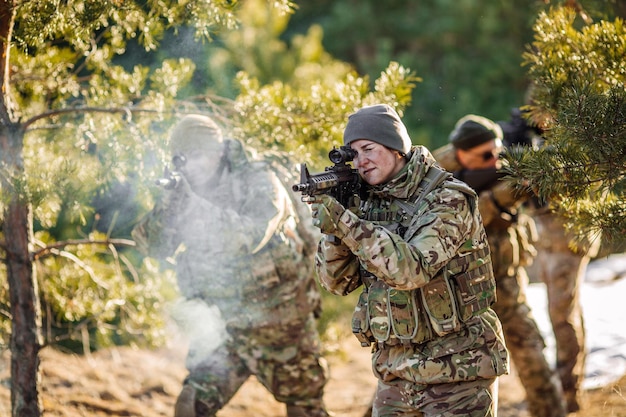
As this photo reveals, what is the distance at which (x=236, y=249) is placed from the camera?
4.44 m

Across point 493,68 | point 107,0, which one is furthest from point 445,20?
point 107,0

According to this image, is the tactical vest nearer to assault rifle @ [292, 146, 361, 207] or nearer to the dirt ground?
assault rifle @ [292, 146, 361, 207]

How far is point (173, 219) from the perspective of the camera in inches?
179

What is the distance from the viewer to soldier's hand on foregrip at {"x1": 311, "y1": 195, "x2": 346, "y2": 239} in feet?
9.71

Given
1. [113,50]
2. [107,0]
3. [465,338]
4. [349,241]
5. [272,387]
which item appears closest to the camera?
[349,241]

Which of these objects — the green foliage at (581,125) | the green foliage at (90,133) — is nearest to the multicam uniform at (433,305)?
the green foliage at (581,125)

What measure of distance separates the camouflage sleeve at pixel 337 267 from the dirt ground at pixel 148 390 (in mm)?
2747

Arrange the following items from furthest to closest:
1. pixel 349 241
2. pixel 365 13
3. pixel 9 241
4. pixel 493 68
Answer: pixel 365 13 → pixel 493 68 → pixel 9 241 → pixel 349 241

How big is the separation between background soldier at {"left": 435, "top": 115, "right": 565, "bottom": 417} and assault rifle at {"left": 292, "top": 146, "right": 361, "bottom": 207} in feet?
6.49

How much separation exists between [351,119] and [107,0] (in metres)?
1.43

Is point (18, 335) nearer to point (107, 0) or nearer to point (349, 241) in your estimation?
point (107, 0)

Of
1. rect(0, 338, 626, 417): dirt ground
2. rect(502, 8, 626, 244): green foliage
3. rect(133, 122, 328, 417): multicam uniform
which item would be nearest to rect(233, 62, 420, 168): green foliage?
rect(133, 122, 328, 417): multicam uniform

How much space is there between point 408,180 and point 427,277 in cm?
40

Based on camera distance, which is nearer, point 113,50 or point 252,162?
point 252,162
